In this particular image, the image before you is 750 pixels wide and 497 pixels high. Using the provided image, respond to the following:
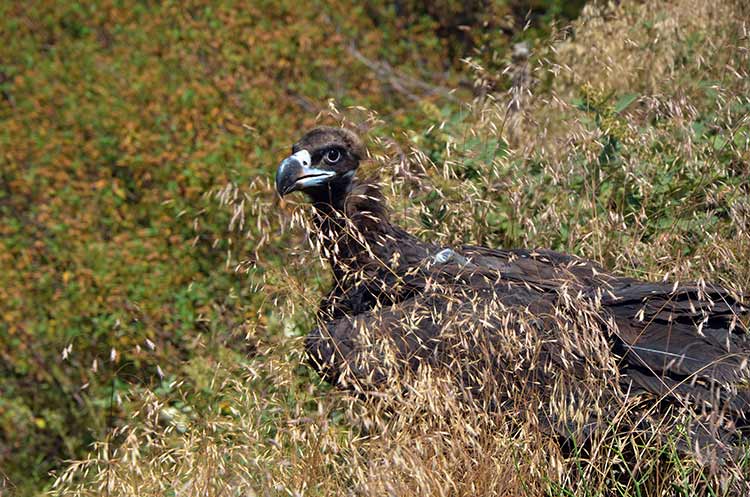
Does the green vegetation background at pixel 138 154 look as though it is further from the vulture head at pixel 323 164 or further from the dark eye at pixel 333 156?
the dark eye at pixel 333 156

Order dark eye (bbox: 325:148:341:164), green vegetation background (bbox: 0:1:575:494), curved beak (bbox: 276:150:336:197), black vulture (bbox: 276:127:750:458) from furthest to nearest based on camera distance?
green vegetation background (bbox: 0:1:575:494) < dark eye (bbox: 325:148:341:164) < curved beak (bbox: 276:150:336:197) < black vulture (bbox: 276:127:750:458)

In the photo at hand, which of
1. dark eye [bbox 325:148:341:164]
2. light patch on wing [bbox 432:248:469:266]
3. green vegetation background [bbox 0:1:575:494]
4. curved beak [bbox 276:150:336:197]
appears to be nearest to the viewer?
light patch on wing [bbox 432:248:469:266]

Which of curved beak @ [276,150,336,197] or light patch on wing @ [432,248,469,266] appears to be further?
curved beak @ [276,150,336,197]

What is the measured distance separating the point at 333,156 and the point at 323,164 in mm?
65

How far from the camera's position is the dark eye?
4320mm

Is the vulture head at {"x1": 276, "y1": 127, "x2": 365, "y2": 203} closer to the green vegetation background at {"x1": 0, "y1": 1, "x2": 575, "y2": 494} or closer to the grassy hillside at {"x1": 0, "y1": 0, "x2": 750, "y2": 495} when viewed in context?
the grassy hillside at {"x1": 0, "y1": 0, "x2": 750, "y2": 495}

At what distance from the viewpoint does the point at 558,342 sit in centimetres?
341

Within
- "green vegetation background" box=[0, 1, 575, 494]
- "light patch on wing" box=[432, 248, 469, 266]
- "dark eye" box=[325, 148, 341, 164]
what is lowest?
"green vegetation background" box=[0, 1, 575, 494]

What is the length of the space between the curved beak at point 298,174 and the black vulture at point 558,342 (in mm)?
337

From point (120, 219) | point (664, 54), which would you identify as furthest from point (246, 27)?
point (664, 54)

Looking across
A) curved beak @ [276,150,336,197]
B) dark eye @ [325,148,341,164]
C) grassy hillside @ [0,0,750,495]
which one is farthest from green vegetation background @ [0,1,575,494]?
dark eye @ [325,148,341,164]

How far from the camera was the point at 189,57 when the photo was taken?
27.7 ft

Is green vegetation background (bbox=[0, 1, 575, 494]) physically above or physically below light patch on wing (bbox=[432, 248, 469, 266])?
below

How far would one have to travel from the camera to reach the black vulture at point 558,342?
10.7 ft
